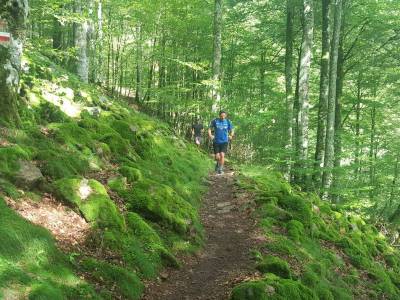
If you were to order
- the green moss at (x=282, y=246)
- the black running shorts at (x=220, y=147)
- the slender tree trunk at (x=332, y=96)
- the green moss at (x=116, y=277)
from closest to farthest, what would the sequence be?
the green moss at (x=116, y=277)
the green moss at (x=282, y=246)
the black running shorts at (x=220, y=147)
the slender tree trunk at (x=332, y=96)

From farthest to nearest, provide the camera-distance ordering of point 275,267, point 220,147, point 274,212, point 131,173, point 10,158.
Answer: point 220,147 < point 274,212 < point 131,173 < point 275,267 < point 10,158

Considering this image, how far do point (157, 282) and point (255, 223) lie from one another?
3964mm

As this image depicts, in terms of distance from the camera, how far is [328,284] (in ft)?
27.8

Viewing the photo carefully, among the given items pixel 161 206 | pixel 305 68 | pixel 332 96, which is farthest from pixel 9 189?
pixel 332 96

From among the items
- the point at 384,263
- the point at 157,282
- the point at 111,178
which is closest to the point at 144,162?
the point at 111,178

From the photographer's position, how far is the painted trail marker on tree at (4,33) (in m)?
6.68

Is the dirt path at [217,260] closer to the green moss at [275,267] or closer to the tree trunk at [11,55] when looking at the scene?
the green moss at [275,267]

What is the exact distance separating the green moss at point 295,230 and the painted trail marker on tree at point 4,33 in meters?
7.39

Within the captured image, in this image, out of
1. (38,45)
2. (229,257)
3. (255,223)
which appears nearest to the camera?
(229,257)

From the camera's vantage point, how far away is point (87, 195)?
6.83 meters

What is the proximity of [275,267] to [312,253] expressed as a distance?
8.33 feet

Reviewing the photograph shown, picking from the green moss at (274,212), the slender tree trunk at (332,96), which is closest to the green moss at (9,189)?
the green moss at (274,212)

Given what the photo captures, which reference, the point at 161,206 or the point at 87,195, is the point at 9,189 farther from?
the point at 161,206

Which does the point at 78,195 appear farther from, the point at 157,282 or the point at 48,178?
the point at 157,282
